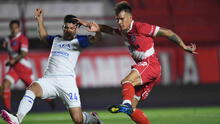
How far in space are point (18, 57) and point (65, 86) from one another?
4.49 meters

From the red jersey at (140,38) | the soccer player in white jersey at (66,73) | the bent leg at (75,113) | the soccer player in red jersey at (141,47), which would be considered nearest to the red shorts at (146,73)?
the soccer player in red jersey at (141,47)

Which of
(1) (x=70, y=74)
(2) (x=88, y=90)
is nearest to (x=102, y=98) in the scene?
(2) (x=88, y=90)

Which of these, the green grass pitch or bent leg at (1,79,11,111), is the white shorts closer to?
the green grass pitch

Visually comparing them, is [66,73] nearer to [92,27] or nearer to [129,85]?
[92,27]

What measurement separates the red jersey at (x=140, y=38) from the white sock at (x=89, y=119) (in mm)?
1167

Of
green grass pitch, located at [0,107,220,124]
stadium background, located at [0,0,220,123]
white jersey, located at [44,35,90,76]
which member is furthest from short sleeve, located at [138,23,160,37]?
stadium background, located at [0,0,220,123]

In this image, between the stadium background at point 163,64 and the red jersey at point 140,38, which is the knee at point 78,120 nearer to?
the red jersey at point 140,38

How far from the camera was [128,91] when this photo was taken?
7.39 meters

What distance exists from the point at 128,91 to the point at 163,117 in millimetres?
3745

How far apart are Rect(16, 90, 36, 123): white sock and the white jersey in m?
0.57

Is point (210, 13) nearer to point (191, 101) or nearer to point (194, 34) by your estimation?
point (194, 34)

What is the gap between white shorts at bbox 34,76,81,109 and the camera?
25.9 ft

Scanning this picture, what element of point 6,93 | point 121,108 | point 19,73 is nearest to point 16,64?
point 19,73

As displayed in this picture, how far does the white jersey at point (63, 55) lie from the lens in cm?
805
